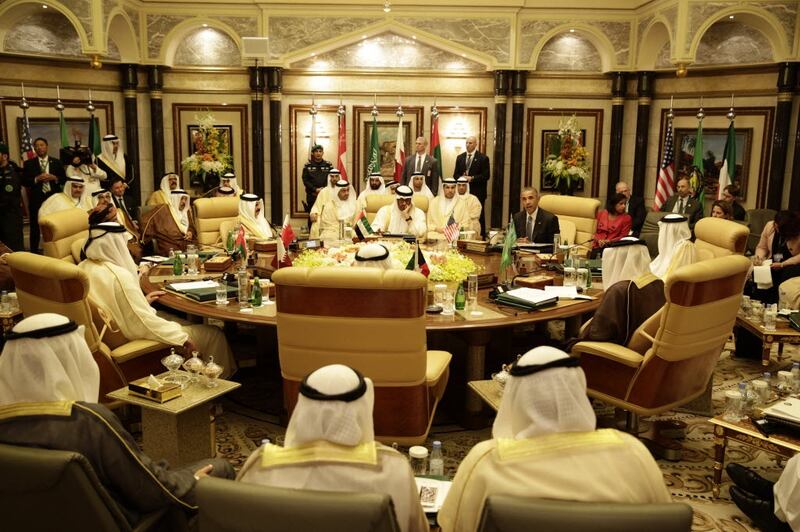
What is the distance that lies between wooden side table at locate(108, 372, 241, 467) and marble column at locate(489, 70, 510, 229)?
314 inches

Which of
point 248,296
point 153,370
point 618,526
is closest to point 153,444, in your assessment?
point 153,370

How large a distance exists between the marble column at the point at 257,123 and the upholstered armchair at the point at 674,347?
782 centimetres

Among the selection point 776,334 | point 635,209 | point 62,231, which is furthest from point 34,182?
point 776,334

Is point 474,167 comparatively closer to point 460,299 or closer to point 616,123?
point 616,123

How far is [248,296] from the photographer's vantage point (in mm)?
4910

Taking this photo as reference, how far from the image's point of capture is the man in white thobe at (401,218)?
7.44m

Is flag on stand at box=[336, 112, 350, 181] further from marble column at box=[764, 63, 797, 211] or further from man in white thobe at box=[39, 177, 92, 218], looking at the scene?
marble column at box=[764, 63, 797, 211]

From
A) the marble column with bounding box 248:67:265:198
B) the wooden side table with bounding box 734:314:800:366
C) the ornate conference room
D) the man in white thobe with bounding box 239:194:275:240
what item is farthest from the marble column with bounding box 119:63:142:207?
the wooden side table with bounding box 734:314:800:366

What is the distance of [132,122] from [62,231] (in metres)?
5.01

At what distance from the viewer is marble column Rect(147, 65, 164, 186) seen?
10.8 m

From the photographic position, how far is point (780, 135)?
946cm

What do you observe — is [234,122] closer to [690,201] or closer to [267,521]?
[690,201]

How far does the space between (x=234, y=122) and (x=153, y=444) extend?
823 centimetres

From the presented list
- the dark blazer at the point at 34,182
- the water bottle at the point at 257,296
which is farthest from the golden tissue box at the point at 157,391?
the dark blazer at the point at 34,182
